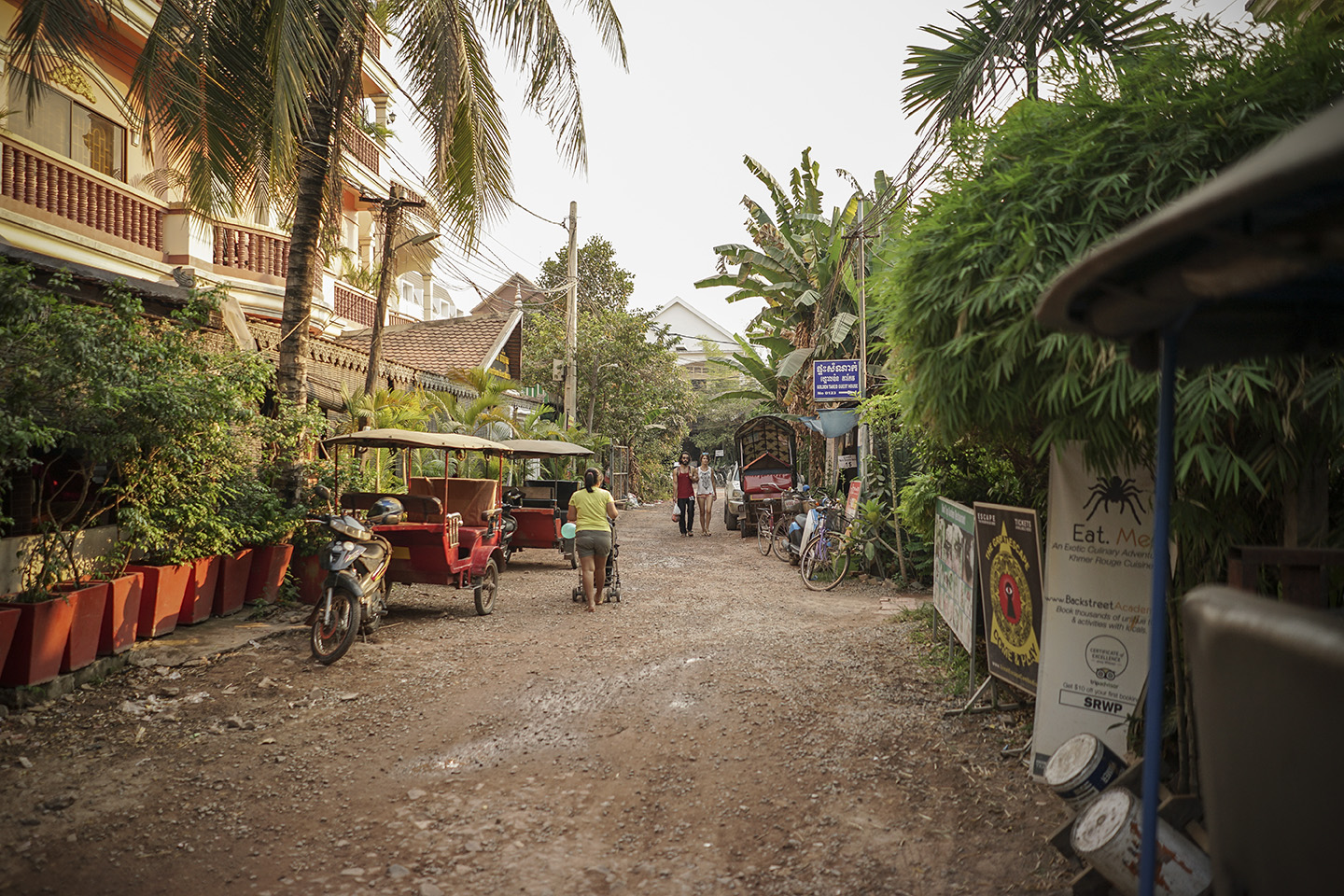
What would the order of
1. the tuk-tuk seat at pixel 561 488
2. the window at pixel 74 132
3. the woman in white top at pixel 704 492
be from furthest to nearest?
the woman in white top at pixel 704 492
the tuk-tuk seat at pixel 561 488
the window at pixel 74 132

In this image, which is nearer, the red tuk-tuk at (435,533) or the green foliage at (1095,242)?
the green foliage at (1095,242)

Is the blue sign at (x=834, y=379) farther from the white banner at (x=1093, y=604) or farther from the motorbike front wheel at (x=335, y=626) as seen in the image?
the white banner at (x=1093, y=604)

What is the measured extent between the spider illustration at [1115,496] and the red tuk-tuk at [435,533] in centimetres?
685

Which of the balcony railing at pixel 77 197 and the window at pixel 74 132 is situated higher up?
the window at pixel 74 132

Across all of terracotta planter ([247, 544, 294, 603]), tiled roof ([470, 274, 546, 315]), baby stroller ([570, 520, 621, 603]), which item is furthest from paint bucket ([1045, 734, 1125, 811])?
tiled roof ([470, 274, 546, 315])

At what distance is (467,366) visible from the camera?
848 inches

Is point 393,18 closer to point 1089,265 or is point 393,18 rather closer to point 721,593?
point 721,593

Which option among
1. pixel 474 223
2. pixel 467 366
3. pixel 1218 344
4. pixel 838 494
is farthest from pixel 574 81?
pixel 467 366

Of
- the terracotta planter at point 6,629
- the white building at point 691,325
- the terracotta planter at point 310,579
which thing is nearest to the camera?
the terracotta planter at point 6,629

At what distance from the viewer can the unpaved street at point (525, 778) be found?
12.5 ft

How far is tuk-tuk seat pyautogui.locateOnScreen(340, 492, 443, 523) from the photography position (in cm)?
970

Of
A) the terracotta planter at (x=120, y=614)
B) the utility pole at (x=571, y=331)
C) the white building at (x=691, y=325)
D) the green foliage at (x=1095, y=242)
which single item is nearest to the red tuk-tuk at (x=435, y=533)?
the terracotta planter at (x=120, y=614)

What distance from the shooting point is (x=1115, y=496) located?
4.14 metres

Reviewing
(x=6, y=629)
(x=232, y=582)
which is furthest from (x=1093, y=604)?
(x=232, y=582)
